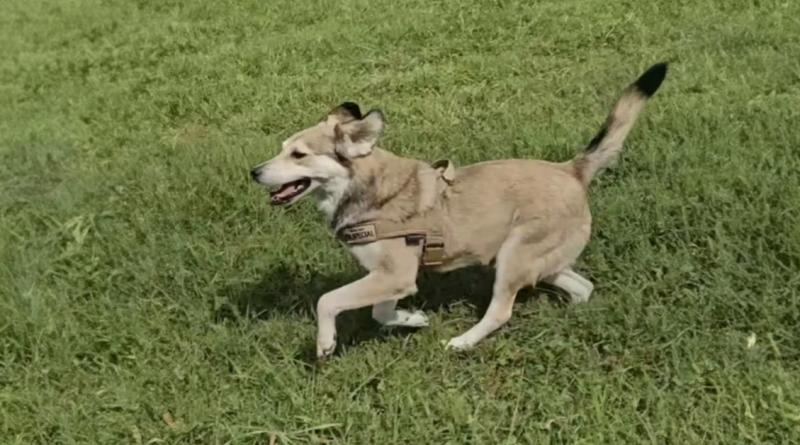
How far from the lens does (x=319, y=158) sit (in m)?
4.26

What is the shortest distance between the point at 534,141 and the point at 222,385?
280 centimetres

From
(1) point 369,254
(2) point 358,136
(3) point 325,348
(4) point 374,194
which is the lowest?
(3) point 325,348

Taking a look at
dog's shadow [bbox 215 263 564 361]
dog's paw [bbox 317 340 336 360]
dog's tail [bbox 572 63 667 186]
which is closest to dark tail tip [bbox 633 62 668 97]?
dog's tail [bbox 572 63 667 186]

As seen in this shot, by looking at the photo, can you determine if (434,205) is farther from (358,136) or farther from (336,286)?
(336,286)

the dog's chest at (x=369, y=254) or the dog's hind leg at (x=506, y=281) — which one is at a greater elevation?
the dog's chest at (x=369, y=254)

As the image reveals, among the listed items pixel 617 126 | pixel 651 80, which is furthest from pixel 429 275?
pixel 651 80

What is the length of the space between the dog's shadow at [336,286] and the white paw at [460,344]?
287 millimetres

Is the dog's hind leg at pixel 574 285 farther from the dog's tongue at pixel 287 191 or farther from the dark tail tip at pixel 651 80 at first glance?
the dog's tongue at pixel 287 191

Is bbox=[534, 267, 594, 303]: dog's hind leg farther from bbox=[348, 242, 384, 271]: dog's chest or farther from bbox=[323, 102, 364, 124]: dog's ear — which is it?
bbox=[323, 102, 364, 124]: dog's ear

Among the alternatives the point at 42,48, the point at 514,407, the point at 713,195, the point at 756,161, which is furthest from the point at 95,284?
the point at 42,48

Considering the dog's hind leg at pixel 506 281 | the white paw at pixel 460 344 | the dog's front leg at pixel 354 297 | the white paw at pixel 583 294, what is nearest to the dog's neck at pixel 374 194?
the dog's front leg at pixel 354 297

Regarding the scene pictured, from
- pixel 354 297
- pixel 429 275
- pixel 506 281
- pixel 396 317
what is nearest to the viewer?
pixel 354 297

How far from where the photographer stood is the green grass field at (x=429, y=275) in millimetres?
4008

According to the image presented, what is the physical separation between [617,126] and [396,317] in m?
1.50
